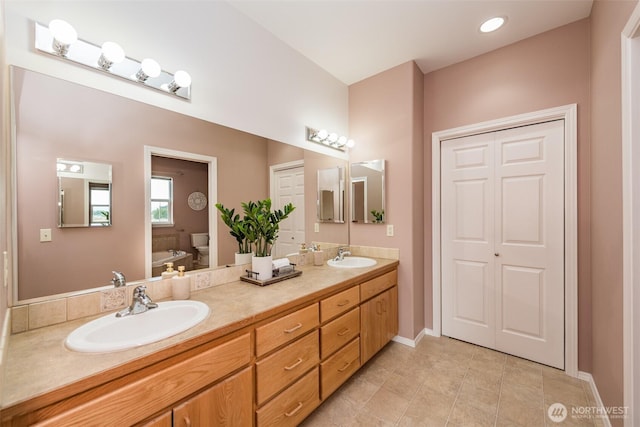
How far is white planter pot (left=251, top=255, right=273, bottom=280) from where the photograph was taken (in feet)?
5.61

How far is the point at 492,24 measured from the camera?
78.3 inches

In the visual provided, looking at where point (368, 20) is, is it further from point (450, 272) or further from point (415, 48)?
point (450, 272)

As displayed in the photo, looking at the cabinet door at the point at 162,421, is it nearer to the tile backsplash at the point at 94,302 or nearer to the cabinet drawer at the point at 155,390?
the cabinet drawer at the point at 155,390

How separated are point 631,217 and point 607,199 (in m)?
0.44

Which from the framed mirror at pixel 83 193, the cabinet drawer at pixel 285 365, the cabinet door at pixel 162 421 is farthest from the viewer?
the cabinet drawer at pixel 285 365

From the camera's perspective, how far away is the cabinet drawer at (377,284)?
6.61 ft

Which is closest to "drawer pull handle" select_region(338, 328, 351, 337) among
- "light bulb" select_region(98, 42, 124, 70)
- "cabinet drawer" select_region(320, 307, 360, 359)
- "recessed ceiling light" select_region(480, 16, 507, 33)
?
"cabinet drawer" select_region(320, 307, 360, 359)

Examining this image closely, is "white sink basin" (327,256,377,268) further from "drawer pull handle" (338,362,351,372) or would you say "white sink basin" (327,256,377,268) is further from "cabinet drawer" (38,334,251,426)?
"cabinet drawer" (38,334,251,426)

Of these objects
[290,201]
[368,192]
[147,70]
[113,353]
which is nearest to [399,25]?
[368,192]

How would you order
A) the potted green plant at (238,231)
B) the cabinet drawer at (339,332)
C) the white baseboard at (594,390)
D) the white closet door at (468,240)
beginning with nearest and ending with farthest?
the white baseboard at (594,390), the cabinet drawer at (339,332), the potted green plant at (238,231), the white closet door at (468,240)

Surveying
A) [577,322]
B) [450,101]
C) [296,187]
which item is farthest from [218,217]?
[577,322]

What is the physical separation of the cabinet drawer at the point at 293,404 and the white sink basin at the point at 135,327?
1.86ft

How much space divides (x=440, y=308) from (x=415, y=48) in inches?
96.5

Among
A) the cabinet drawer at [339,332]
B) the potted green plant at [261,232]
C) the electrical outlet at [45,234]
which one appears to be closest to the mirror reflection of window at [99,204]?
the electrical outlet at [45,234]
